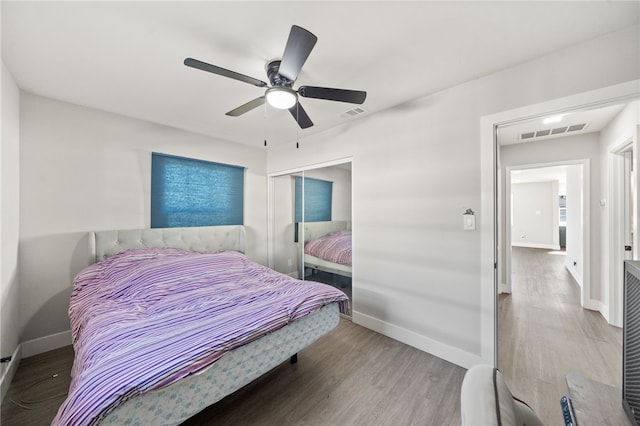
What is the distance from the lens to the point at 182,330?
56.9 inches

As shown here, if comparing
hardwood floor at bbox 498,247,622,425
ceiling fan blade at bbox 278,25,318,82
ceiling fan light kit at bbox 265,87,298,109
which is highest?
ceiling fan blade at bbox 278,25,318,82

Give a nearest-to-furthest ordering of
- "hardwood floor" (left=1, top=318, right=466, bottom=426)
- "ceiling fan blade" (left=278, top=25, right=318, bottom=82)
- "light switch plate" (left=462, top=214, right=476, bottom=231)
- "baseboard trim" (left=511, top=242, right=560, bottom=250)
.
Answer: "ceiling fan blade" (left=278, top=25, right=318, bottom=82)
"hardwood floor" (left=1, top=318, right=466, bottom=426)
"light switch plate" (left=462, top=214, right=476, bottom=231)
"baseboard trim" (left=511, top=242, right=560, bottom=250)

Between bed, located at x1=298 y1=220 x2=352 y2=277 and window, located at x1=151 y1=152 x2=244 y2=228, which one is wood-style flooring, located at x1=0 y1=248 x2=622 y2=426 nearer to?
bed, located at x1=298 y1=220 x2=352 y2=277

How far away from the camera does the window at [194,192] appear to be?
3.02 meters

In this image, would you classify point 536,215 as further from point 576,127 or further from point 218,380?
point 218,380

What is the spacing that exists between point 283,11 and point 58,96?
2.59 m

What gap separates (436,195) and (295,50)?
1.79 m

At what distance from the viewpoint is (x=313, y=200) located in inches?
141

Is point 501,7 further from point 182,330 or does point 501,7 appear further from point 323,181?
point 182,330

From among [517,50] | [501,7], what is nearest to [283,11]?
[501,7]

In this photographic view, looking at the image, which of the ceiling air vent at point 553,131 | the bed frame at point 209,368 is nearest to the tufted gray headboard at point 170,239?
the bed frame at point 209,368

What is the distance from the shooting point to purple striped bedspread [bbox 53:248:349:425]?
1059 mm

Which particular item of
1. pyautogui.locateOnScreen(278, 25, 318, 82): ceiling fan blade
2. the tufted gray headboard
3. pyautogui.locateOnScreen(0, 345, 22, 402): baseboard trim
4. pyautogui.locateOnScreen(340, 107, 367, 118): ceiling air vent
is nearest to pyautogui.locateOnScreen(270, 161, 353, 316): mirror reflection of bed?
pyautogui.locateOnScreen(340, 107, 367, 118): ceiling air vent

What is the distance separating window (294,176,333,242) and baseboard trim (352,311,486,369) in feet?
4.72
